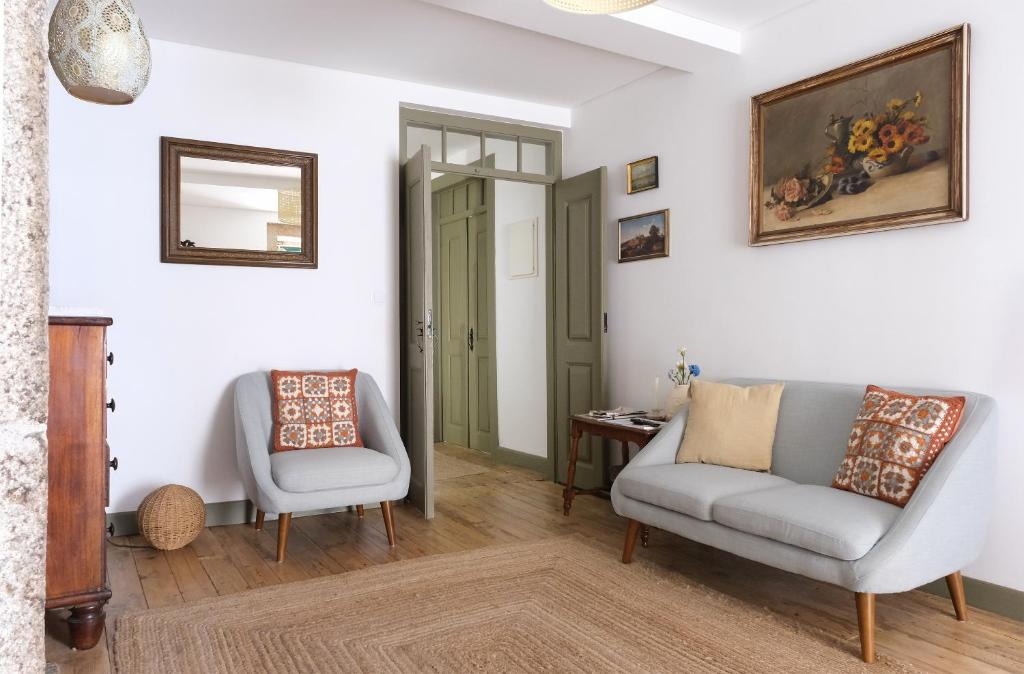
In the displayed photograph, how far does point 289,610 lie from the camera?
271 centimetres

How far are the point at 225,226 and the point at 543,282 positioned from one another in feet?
7.94

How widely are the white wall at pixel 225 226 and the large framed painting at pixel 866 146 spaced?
2717 mm

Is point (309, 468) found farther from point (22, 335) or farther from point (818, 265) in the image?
→ point (22, 335)

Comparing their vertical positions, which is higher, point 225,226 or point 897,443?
point 225,226

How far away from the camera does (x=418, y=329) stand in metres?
4.12

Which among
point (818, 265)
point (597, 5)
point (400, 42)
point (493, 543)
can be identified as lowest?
point (493, 543)

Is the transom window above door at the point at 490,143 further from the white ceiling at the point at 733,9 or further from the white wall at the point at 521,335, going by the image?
the white ceiling at the point at 733,9

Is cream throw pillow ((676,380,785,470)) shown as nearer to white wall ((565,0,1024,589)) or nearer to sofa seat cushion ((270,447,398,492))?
white wall ((565,0,1024,589))

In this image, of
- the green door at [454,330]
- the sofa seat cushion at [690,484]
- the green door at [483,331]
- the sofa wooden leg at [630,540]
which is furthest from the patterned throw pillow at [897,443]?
the green door at [454,330]

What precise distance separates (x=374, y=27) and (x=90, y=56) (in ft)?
7.33

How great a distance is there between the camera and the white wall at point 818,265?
8.81 ft

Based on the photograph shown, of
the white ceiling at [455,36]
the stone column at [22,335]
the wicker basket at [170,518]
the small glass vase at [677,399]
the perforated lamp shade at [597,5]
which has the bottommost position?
the wicker basket at [170,518]

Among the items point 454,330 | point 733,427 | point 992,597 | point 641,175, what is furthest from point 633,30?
point 454,330

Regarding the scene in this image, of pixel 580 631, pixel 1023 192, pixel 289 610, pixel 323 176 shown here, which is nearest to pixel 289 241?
pixel 323 176
